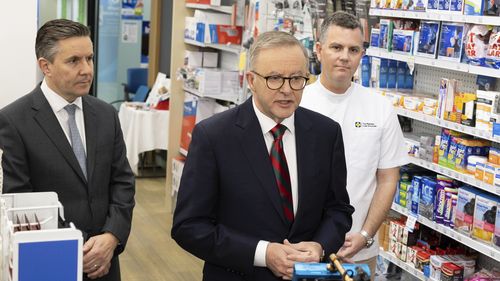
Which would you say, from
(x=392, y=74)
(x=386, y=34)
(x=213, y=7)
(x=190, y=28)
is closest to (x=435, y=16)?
(x=386, y=34)

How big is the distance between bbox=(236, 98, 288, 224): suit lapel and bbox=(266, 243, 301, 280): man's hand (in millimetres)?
119

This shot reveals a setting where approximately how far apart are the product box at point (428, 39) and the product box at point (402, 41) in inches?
3.7

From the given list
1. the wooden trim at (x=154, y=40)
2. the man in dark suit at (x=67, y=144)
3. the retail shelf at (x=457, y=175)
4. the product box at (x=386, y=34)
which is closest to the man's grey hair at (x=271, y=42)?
the man in dark suit at (x=67, y=144)

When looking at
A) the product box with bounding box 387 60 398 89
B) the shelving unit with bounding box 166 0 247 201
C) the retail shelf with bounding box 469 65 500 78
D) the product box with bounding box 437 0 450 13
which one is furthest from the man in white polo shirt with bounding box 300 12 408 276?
the shelving unit with bounding box 166 0 247 201

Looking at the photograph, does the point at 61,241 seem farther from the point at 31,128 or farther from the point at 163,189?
the point at 163,189

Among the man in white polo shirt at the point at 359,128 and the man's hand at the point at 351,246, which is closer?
the man's hand at the point at 351,246

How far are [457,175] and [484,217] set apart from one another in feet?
0.97

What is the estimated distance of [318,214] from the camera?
8.59ft

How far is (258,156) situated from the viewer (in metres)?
2.50

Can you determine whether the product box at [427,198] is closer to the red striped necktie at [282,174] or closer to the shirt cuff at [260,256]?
the red striped necktie at [282,174]

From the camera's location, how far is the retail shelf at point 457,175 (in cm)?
409

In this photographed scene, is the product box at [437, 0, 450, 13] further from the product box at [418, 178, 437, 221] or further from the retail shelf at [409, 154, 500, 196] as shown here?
the product box at [418, 178, 437, 221]

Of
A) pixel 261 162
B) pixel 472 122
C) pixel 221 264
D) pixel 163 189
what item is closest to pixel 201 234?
pixel 221 264

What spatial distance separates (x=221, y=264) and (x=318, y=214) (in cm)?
38
